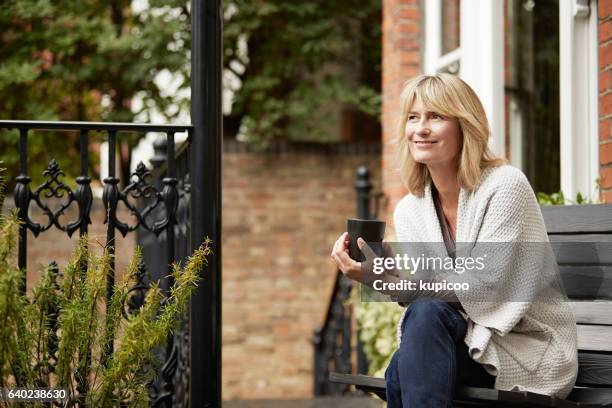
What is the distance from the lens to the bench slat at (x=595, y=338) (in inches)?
104

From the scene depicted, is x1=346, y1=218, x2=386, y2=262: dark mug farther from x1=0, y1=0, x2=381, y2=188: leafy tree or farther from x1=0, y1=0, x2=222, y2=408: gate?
x1=0, y1=0, x2=381, y2=188: leafy tree

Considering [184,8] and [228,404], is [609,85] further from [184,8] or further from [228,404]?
[184,8]

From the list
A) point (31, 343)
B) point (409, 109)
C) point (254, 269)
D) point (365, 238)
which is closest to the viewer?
point (31, 343)

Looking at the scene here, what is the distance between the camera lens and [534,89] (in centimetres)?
434

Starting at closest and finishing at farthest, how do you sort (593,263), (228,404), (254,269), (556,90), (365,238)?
(365,238) < (593,263) < (556,90) < (228,404) < (254,269)


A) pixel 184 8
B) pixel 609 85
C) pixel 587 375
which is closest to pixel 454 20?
pixel 609 85

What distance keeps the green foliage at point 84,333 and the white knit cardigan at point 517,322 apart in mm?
778

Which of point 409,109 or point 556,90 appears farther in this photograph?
point 556,90

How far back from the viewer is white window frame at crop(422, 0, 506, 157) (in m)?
4.33

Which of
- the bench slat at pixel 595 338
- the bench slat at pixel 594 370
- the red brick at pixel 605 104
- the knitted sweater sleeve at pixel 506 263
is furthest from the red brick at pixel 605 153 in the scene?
the knitted sweater sleeve at pixel 506 263

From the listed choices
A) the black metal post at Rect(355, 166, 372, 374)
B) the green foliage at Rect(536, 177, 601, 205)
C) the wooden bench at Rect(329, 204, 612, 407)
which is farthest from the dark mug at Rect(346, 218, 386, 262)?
the black metal post at Rect(355, 166, 372, 374)

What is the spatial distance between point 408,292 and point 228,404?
3.10 metres

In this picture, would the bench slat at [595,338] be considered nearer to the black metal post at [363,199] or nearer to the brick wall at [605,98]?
the brick wall at [605,98]

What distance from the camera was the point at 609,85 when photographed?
340 centimetres
